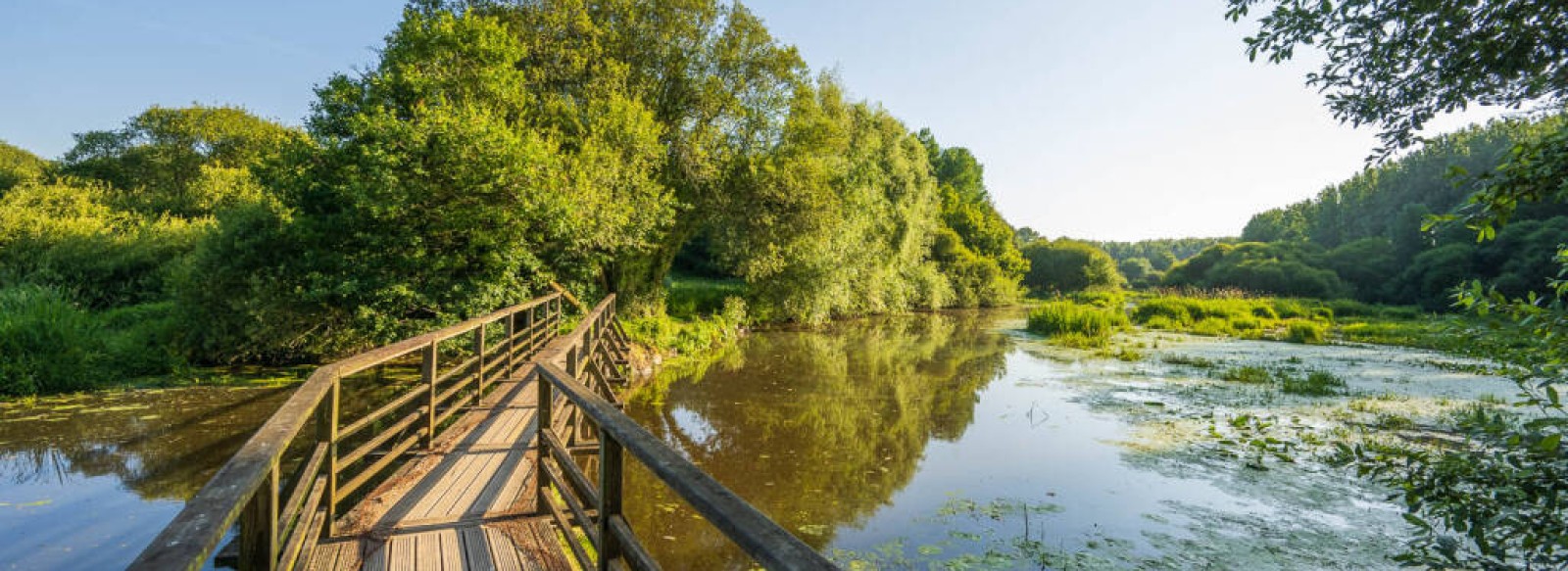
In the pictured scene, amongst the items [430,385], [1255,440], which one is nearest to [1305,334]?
[1255,440]

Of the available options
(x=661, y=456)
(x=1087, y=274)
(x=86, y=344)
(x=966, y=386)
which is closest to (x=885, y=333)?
(x=966, y=386)

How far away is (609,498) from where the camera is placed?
7.62ft

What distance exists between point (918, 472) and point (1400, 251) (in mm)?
45516

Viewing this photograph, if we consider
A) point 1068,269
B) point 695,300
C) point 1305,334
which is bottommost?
point 1305,334

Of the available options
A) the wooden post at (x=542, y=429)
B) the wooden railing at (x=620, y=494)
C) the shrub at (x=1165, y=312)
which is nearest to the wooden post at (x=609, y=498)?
the wooden railing at (x=620, y=494)

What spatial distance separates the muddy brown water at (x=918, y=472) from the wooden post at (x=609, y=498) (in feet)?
10.2

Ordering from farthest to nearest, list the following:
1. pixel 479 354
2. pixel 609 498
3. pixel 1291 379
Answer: pixel 1291 379, pixel 479 354, pixel 609 498

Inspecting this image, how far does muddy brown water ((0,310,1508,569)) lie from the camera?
5.12m

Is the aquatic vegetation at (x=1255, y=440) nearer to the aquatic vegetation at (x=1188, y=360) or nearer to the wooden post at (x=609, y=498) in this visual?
the aquatic vegetation at (x=1188, y=360)

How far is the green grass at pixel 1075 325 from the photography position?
19.4 meters

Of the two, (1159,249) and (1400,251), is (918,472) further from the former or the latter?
(1159,249)

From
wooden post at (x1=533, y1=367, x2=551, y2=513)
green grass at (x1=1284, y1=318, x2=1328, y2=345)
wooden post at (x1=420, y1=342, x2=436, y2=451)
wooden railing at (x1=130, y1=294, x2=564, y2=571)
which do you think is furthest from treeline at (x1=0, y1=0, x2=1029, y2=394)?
green grass at (x1=1284, y1=318, x2=1328, y2=345)

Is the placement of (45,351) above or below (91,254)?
below

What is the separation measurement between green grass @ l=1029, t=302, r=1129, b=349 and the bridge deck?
17.5 m
